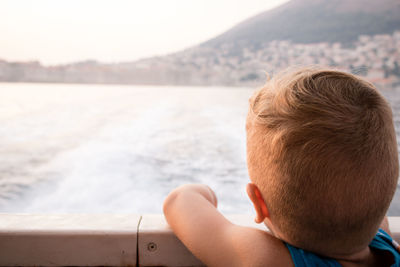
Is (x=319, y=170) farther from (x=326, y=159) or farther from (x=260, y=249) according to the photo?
(x=260, y=249)

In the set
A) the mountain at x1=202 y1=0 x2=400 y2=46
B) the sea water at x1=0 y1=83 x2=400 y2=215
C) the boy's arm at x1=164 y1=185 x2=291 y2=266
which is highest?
the mountain at x1=202 y1=0 x2=400 y2=46

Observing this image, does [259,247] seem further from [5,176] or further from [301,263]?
[5,176]

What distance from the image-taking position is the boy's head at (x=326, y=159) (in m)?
0.39

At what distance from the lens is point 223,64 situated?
22.4ft

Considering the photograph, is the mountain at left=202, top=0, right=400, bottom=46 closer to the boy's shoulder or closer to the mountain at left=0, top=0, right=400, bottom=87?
the mountain at left=0, top=0, right=400, bottom=87

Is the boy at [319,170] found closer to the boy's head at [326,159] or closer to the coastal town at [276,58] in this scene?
the boy's head at [326,159]

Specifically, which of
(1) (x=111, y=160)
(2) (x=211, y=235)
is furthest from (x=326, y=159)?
(1) (x=111, y=160)

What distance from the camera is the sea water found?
4.86 ft

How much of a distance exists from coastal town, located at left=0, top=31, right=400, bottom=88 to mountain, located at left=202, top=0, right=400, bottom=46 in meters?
0.24

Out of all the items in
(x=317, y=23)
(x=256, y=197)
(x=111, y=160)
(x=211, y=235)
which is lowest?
(x=111, y=160)

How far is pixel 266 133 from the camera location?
0.44 metres

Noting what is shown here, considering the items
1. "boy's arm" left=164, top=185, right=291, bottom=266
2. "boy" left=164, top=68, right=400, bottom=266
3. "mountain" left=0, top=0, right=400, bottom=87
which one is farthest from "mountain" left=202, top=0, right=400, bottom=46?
"boy" left=164, top=68, right=400, bottom=266

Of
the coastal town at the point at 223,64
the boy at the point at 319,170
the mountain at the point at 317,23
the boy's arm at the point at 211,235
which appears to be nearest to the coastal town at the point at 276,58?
the coastal town at the point at 223,64

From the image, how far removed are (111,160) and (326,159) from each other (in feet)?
6.65
